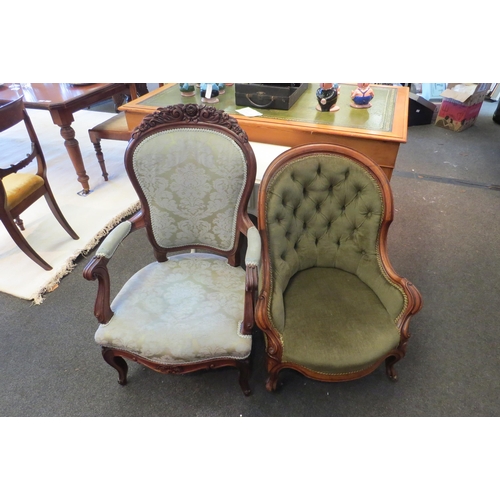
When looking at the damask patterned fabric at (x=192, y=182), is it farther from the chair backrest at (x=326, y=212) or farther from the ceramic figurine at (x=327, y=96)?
the ceramic figurine at (x=327, y=96)

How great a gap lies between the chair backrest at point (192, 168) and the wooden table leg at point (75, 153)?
142cm

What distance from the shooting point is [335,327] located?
131cm

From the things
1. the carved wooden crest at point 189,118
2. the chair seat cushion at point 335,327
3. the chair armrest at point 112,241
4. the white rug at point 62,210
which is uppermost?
the carved wooden crest at point 189,118

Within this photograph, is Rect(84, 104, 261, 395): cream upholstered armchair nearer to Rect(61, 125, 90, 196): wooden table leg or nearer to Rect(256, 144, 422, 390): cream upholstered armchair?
Rect(256, 144, 422, 390): cream upholstered armchair

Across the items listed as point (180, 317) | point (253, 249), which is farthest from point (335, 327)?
point (180, 317)

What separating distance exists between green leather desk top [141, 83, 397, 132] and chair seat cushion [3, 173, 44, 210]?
32.4 inches

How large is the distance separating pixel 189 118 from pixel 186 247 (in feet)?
1.87

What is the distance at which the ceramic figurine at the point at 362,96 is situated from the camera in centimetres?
191

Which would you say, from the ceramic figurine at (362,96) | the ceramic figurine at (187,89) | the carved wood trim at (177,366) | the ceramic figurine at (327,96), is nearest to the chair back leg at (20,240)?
the carved wood trim at (177,366)

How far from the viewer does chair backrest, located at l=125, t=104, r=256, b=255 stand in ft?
4.43

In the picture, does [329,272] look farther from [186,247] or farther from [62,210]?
[62,210]

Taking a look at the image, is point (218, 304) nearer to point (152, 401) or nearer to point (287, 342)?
point (287, 342)

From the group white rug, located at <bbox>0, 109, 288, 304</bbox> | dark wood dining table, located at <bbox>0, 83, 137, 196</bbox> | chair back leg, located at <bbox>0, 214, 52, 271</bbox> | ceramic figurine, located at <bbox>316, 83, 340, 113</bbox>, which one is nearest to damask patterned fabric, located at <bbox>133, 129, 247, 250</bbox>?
white rug, located at <bbox>0, 109, 288, 304</bbox>
